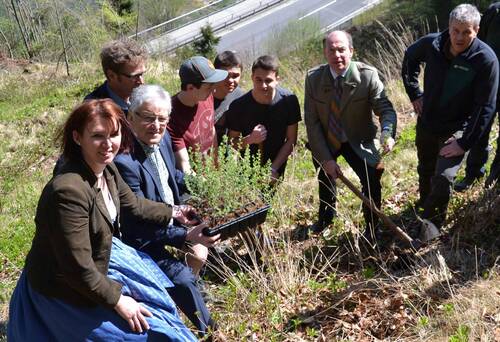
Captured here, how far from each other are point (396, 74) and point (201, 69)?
5.84 metres

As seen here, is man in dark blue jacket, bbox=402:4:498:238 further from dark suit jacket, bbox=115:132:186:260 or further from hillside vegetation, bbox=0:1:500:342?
dark suit jacket, bbox=115:132:186:260

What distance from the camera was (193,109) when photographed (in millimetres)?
3961

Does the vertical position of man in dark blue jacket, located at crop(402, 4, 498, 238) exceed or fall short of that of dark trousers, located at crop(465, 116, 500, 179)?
it exceeds it

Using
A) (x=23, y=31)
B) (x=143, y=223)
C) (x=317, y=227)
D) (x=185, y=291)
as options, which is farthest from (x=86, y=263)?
(x=23, y=31)

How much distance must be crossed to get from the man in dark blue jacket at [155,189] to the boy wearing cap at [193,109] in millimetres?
480

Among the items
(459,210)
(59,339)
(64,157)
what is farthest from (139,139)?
(459,210)

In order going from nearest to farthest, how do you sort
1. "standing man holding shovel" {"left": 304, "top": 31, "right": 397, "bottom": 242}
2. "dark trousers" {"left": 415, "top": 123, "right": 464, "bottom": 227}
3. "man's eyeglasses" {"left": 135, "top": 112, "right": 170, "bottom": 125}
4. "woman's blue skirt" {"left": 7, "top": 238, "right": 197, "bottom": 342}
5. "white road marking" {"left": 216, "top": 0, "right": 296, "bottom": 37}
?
"woman's blue skirt" {"left": 7, "top": 238, "right": 197, "bottom": 342}
"man's eyeglasses" {"left": 135, "top": 112, "right": 170, "bottom": 125}
"dark trousers" {"left": 415, "top": 123, "right": 464, "bottom": 227}
"standing man holding shovel" {"left": 304, "top": 31, "right": 397, "bottom": 242}
"white road marking" {"left": 216, "top": 0, "right": 296, "bottom": 37}

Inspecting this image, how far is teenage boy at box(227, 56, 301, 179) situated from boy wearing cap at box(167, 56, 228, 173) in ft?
1.06

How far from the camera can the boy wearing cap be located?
12.3 ft

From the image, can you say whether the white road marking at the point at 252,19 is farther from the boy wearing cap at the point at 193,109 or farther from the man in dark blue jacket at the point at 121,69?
the man in dark blue jacket at the point at 121,69

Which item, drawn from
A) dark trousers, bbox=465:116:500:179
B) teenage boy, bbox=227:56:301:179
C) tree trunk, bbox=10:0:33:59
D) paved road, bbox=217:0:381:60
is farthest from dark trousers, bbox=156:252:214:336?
paved road, bbox=217:0:381:60

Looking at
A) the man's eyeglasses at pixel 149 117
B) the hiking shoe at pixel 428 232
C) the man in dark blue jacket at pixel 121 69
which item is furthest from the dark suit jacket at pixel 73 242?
the hiking shoe at pixel 428 232

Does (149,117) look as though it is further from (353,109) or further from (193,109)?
(353,109)

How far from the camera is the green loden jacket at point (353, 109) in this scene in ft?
13.5
